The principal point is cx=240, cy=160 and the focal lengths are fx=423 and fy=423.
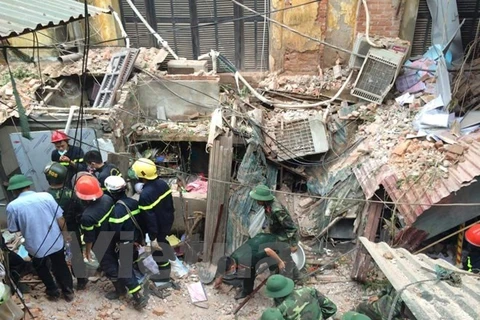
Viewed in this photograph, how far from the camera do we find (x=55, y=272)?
15.8 ft

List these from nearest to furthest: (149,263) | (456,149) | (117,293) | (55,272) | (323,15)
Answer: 1. (55,272)
2. (117,293)
3. (456,149)
4. (149,263)
5. (323,15)

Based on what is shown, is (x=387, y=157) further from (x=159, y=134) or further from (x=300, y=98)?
(x=159, y=134)

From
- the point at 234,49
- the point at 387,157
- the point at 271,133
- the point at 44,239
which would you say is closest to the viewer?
the point at 44,239

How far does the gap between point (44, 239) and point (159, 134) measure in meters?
3.48

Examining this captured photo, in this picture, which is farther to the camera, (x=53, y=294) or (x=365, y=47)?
(x=365, y=47)

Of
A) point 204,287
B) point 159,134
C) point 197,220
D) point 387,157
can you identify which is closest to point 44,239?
point 204,287

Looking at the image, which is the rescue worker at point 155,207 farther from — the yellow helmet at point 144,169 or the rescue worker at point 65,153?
the rescue worker at point 65,153

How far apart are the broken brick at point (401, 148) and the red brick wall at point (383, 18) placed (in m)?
2.71

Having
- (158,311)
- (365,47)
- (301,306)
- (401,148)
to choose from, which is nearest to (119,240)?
(158,311)

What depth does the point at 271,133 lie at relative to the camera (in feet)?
24.4

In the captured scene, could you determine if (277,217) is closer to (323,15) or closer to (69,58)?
(323,15)

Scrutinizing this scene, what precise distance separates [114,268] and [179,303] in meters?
0.97

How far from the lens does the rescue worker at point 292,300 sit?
3.91 m

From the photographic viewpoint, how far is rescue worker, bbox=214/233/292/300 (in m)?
5.22
